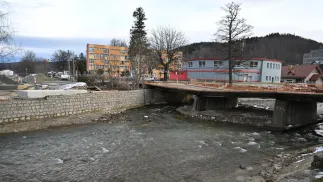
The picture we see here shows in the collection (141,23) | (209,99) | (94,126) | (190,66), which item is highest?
(141,23)

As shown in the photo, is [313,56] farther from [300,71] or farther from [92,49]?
[92,49]

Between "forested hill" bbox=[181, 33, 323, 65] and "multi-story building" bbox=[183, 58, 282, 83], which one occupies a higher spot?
"forested hill" bbox=[181, 33, 323, 65]

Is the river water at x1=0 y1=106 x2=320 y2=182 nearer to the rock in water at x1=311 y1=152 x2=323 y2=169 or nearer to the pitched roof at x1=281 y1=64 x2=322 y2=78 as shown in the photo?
the rock in water at x1=311 y1=152 x2=323 y2=169

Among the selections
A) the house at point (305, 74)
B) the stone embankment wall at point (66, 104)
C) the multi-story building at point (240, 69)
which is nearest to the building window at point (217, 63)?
the multi-story building at point (240, 69)

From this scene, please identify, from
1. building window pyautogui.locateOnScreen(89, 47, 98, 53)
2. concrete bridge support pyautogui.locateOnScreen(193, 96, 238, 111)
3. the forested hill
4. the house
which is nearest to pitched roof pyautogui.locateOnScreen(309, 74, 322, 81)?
the house

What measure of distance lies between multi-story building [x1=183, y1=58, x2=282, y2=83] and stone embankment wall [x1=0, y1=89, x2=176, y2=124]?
25443 mm

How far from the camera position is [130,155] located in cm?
1318

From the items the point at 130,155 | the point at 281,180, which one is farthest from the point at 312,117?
the point at 130,155

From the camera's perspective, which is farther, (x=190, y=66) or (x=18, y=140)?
(x=190, y=66)

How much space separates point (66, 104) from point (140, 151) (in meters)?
12.9

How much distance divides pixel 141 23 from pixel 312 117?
56.8 meters

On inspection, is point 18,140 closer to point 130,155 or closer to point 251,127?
point 130,155

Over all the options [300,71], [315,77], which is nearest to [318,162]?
[300,71]

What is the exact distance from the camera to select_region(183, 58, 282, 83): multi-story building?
53.7 metres
